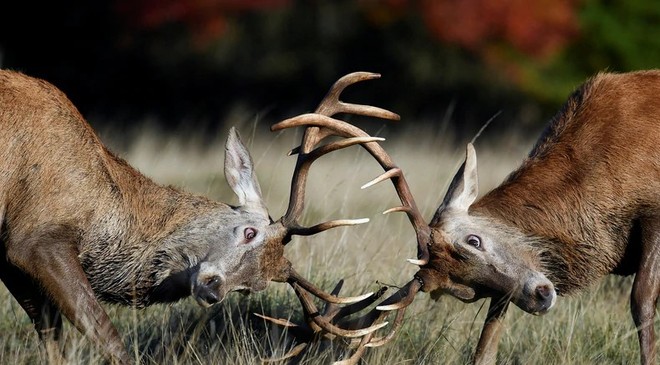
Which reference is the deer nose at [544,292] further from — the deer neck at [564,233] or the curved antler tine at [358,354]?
the curved antler tine at [358,354]

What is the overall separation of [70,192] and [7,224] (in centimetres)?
35

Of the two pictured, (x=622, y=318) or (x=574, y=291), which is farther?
(x=622, y=318)

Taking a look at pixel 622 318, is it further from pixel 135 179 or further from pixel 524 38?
pixel 524 38

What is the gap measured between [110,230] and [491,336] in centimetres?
213

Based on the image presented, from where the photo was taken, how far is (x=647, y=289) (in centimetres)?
668

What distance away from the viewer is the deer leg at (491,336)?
22.8 ft

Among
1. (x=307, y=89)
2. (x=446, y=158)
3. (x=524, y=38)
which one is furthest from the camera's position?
(x=307, y=89)

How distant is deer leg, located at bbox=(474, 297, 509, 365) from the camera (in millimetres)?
6957

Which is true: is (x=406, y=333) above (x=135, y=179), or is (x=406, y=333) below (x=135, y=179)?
below

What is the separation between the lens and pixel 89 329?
251 inches

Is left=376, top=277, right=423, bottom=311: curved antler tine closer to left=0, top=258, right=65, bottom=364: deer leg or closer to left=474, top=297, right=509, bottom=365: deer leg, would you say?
left=474, top=297, right=509, bottom=365: deer leg

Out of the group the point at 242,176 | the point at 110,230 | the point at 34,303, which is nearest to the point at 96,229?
the point at 110,230

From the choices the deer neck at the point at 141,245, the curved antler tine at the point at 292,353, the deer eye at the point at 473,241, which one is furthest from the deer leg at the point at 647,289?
the deer neck at the point at 141,245

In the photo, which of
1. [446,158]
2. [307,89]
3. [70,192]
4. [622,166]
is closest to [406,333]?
[622,166]
